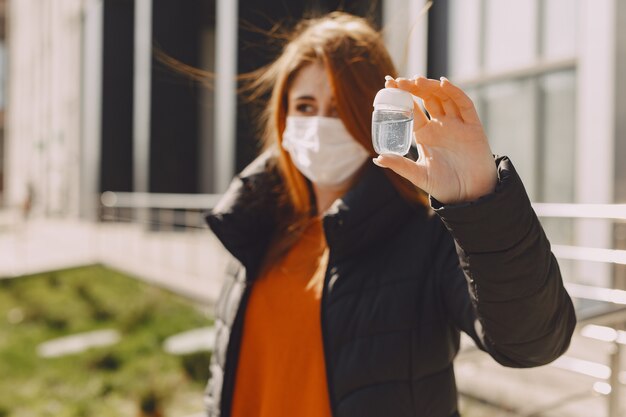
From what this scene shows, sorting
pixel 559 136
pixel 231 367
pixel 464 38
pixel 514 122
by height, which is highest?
pixel 464 38

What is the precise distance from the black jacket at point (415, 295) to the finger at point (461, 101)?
0.34 ft

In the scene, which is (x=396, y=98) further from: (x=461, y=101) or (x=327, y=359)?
(x=327, y=359)

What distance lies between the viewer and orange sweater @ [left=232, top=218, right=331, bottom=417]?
1.53 m

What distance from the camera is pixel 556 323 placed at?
1.17 meters

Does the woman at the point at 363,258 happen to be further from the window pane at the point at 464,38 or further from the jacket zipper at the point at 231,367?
the window pane at the point at 464,38

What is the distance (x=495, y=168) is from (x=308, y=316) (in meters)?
0.69

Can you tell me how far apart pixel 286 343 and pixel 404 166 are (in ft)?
2.31

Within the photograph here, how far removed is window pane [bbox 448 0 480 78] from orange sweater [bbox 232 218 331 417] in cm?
612

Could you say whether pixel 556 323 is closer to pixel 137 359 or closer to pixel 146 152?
pixel 137 359

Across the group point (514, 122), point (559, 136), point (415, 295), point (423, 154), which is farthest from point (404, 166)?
point (514, 122)

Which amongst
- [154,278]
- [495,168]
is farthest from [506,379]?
[154,278]

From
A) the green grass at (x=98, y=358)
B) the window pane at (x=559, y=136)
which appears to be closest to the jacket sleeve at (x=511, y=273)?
the green grass at (x=98, y=358)

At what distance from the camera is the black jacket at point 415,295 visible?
1.07 meters

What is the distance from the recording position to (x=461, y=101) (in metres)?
1.04
